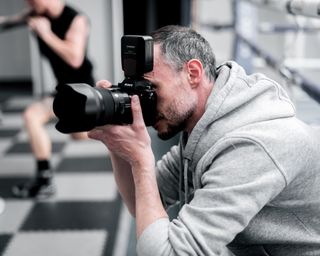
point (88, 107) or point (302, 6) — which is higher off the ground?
point (302, 6)

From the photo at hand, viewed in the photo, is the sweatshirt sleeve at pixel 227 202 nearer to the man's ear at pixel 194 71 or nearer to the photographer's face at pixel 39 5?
the man's ear at pixel 194 71

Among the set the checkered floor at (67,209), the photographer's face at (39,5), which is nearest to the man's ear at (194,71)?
the checkered floor at (67,209)

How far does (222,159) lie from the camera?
0.91 metres

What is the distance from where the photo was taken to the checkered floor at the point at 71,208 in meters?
1.97

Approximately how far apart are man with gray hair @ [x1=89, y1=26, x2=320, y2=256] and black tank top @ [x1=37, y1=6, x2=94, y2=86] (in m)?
1.39

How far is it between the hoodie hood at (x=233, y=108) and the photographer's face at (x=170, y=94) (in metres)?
0.04

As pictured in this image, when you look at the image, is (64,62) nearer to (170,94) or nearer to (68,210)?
(68,210)

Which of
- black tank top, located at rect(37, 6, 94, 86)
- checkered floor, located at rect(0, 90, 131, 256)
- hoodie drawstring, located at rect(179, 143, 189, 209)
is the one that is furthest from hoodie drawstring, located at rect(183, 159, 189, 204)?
black tank top, located at rect(37, 6, 94, 86)

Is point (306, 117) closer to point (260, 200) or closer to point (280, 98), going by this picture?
point (280, 98)

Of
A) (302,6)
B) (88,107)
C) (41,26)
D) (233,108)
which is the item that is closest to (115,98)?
(88,107)

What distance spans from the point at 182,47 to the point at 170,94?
95 mm

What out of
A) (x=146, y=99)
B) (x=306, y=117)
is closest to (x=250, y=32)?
(x=306, y=117)

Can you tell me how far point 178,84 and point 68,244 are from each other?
1.22m

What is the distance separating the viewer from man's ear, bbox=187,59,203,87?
0.97 meters
